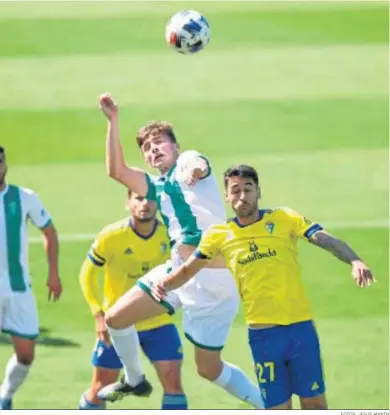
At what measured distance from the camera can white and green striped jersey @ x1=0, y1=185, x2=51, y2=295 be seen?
1005 cm

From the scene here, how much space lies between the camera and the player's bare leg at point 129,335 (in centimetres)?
977

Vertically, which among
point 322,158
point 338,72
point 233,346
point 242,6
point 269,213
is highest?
point 242,6

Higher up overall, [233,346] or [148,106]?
[148,106]

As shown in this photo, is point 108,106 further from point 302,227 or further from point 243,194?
point 302,227

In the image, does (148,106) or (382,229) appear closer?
(382,229)

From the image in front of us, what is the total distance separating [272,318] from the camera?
8.80 metres

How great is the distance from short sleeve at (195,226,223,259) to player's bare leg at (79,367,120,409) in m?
1.69

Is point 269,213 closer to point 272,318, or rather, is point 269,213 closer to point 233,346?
point 272,318

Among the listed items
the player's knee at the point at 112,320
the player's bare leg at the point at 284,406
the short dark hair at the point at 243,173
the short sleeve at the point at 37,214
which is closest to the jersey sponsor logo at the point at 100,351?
the player's knee at the point at 112,320

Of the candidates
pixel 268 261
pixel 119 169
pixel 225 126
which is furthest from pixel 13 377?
pixel 225 126

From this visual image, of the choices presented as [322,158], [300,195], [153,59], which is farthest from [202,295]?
[153,59]

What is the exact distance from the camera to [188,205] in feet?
32.6

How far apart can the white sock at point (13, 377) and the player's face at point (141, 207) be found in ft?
4.37

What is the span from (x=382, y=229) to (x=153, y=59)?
6.09 metres
